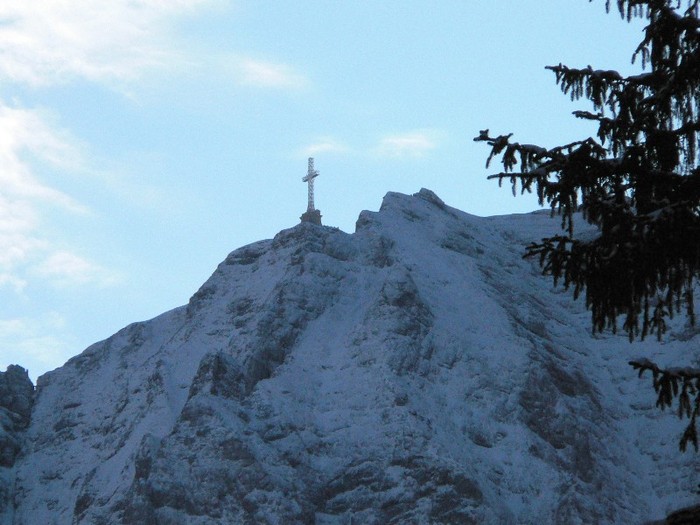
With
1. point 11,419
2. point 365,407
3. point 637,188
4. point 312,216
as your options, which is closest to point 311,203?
point 312,216

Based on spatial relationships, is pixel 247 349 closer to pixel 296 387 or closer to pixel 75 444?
pixel 296 387

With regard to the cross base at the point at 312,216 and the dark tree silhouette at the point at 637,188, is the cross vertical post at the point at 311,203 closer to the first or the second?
the cross base at the point at 312,216

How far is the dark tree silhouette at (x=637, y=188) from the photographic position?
495 inches

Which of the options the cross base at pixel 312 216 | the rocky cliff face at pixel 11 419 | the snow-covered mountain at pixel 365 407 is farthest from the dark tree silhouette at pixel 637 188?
the cross base at pixel 312 216

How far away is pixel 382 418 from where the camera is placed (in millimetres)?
73375

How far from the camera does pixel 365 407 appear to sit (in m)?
75.0

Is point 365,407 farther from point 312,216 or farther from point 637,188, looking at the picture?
point 637,188

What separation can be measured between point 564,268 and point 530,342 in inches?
2765

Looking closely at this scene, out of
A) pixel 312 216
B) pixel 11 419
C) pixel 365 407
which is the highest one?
pixel 312 216

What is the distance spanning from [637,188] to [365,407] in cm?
6218

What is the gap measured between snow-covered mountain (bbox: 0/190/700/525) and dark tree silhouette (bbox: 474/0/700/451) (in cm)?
5513

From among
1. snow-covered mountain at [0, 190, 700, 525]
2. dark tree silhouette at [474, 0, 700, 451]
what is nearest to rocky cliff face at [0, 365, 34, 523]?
snow-covered mountain at [0, 190, 700, 525]

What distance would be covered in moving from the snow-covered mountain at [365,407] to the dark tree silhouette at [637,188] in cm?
5513

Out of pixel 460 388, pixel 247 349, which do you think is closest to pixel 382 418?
pixel 460 388
